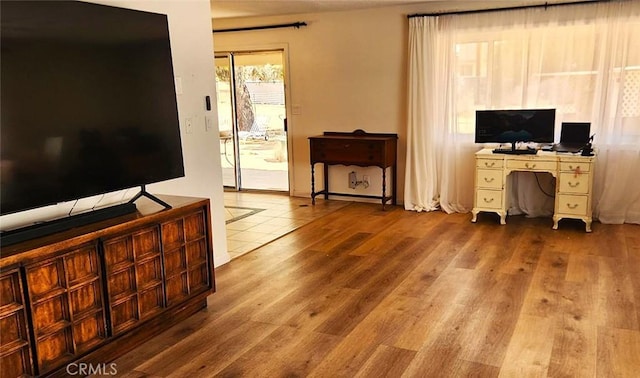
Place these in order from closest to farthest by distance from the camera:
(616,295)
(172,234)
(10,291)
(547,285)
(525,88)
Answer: (10,291) < (172,234) < (616,295) < (547,285) < (525,88)

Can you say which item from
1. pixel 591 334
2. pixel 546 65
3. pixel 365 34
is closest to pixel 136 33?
pixel 591 334

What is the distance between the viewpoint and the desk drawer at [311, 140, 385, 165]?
5895 millimetres

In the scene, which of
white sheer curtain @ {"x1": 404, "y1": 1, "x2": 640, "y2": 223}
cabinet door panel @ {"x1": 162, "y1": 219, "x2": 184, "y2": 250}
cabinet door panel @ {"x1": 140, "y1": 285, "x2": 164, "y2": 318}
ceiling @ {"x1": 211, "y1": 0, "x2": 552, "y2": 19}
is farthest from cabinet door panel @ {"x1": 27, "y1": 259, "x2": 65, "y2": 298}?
white sheer curtain @ {"x1": 404, "y1": 1, "x2": 640, "y2": 223}

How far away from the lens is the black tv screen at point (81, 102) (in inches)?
86.2

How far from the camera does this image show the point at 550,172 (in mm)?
4926

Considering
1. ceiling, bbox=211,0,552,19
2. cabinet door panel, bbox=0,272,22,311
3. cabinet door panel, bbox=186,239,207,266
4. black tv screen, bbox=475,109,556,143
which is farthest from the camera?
ceiling, bbox=211,0,552,19

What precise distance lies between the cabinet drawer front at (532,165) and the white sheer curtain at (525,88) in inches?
19.9

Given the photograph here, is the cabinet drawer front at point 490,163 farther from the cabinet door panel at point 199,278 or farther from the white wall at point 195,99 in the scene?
the cabinet door panel at point 199,278

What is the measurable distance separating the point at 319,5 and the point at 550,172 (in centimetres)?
305

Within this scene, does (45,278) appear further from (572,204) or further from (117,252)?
(572,204)

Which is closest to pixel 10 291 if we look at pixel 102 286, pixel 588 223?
pixel 102 286

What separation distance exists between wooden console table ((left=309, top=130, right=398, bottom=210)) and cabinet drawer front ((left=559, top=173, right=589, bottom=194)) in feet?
6.19

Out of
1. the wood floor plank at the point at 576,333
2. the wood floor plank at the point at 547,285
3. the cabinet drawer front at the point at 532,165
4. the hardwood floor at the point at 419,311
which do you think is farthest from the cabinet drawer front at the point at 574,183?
the wood floor plank at the point at 576,333

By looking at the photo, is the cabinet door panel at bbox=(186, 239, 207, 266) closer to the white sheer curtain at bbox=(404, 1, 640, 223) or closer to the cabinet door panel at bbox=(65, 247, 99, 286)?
the cabinet door panel at bbox=(65, 247, 99, 286)
